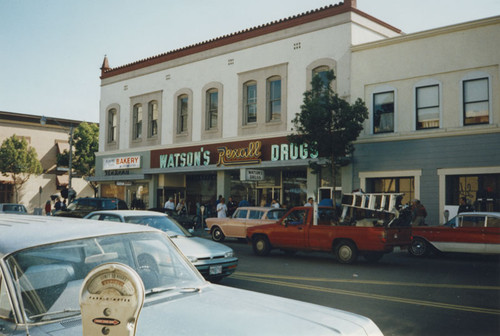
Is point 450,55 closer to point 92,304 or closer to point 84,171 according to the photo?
point 92,304

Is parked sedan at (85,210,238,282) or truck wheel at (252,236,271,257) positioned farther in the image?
truck wheel at (252,236,271,257)

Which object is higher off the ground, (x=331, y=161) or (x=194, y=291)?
(x=331, y=161)

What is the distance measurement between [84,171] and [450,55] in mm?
35589

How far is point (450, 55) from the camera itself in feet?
61.9

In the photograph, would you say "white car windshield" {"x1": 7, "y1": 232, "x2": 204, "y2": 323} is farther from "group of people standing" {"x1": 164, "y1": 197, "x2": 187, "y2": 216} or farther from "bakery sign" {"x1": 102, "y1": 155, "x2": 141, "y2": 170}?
"bakery sign" {"x1": 102, "y1": 155, "x2": 141, "y2": 170}

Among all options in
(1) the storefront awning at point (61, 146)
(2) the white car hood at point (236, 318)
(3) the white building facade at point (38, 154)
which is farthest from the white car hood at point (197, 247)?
(1) the storefront awning at point (61, 146)

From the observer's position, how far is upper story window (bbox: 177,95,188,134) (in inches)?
1135

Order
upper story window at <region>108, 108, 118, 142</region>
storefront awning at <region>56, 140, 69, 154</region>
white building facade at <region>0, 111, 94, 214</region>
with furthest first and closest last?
1. storefront awning at <region>56, 140, 69, 154</region>
2. white building facade at <region>0, 111, 94, 214</region>
3. upper story window at <region>108, 108, 118, 142</region>

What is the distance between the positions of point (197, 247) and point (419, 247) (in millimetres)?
8486

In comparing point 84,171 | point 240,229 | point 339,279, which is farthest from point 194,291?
point 84,171

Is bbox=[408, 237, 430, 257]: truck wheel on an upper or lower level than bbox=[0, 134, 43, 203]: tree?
lower

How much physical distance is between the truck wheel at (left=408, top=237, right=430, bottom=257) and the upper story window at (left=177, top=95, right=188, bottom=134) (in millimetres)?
16938

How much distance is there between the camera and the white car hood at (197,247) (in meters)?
9.09

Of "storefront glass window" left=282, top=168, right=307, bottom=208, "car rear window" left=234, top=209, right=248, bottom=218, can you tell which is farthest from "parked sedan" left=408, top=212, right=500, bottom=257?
"storefront glass window" left=282, top=168, right=307, bottom=208
